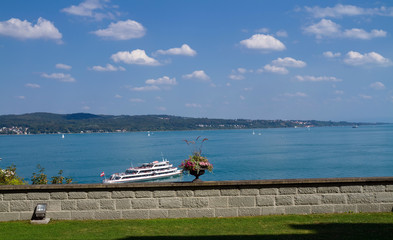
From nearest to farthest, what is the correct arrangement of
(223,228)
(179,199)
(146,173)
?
(223,228)
(179,199)
(146,173)

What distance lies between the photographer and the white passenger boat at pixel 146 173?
6731 cm

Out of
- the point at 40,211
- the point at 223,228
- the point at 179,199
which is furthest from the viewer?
the point at 179,199

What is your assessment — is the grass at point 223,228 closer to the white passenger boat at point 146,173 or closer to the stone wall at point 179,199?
the stone wall at point 179,199

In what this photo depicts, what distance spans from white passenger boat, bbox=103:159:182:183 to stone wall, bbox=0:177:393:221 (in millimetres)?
56318

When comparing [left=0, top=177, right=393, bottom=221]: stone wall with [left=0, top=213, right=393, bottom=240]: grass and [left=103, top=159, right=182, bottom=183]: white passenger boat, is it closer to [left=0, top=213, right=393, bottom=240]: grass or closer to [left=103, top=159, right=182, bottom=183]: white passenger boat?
[left=0, top=213, right=393, bottom=240]: grass

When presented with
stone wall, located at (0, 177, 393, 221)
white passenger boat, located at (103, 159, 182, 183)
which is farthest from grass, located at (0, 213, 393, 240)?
white passenger boat, located at (103, 159, 182, 183)

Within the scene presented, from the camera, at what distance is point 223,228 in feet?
29.7

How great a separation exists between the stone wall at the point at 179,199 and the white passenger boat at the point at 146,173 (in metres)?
56.3

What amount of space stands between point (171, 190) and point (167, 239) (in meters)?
2.14

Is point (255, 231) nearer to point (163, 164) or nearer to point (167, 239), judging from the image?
point (167, 239)

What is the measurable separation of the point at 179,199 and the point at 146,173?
208 feet

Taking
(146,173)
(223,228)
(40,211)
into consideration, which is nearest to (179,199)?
(223,228)

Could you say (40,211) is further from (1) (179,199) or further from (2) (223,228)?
(2) (223,228)

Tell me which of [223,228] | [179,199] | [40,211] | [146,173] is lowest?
[146,173]
